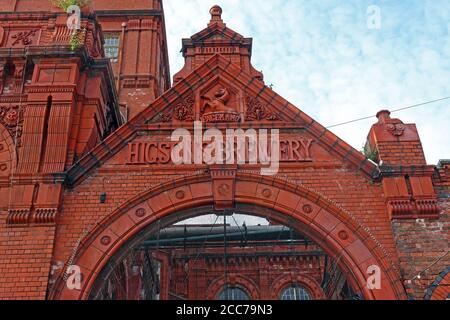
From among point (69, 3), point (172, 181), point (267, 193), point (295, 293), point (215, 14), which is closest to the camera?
point (267, 193)

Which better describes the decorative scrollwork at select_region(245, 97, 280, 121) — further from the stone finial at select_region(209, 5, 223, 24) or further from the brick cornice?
the stone finial at select_region(209, 5, 223, 24)

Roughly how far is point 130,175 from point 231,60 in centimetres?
524

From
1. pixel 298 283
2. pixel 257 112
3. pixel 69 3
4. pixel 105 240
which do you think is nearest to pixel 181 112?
pixel 257 112

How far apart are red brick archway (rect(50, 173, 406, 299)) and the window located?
1409 cm

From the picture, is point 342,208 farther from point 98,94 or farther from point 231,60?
point 98,94

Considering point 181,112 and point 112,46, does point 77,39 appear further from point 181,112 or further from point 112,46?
point 112,46

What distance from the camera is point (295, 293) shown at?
87.2 feet

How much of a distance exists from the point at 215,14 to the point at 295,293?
50.2 feet

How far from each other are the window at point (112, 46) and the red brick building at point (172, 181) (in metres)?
9.65

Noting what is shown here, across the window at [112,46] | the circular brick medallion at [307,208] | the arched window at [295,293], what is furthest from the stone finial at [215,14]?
the arched window at [295,293]

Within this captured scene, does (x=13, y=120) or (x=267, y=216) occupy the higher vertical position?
(x=13, y=120)

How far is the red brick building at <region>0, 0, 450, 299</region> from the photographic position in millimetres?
11906

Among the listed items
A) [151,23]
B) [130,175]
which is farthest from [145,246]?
[151,23]
